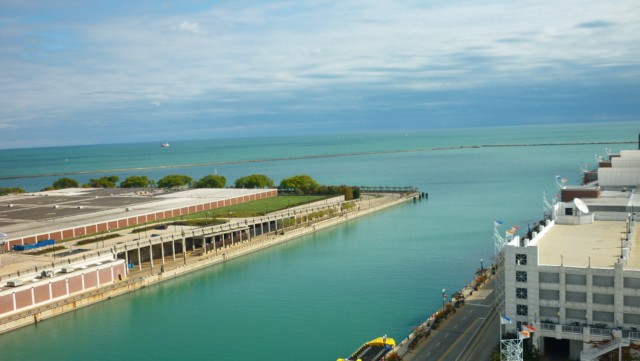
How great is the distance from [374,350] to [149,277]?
33784mm

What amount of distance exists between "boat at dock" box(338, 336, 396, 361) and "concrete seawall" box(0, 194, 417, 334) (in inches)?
1164

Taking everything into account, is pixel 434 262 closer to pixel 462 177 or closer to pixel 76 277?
pixel 76 277

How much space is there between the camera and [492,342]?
43781 mm

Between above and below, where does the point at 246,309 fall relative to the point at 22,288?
below

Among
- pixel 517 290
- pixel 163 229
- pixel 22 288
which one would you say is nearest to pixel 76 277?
pixel 22 288

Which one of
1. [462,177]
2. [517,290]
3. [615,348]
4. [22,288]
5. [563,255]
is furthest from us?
[462,177]

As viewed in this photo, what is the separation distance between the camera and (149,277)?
223ft

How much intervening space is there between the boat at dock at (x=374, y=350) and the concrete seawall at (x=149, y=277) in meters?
29.6

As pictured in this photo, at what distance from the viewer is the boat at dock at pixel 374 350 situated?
41.7 m

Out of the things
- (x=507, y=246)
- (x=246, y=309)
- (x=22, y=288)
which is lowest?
(x=246, y=309)

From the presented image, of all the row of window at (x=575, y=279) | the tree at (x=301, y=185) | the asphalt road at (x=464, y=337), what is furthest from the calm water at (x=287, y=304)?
the tree at (x=301, y=185)

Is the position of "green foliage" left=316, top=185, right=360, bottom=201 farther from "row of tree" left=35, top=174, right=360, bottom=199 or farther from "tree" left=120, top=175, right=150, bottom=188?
"tree" left=120, top=175, right=150, bottom=188

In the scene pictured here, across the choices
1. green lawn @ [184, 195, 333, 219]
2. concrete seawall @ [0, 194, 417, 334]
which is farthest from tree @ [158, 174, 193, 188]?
concrete seawall @ [0, 194, 417, 334]

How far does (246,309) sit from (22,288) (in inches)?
798
